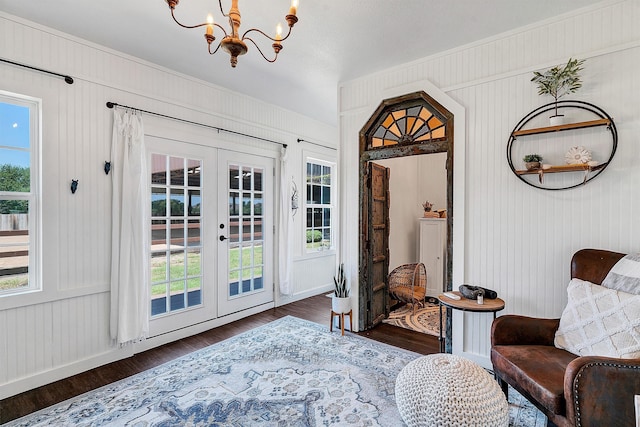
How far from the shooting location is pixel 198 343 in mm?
3277

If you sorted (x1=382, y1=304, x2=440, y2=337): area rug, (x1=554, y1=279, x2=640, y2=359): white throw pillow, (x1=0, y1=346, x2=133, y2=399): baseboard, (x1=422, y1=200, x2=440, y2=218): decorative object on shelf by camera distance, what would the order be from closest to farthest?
1. (x1=554, y1=279, x2=640, y2=359): white throw pillow
2. (x1=0, y1=346, x2=133, y2=399): baseboard
3. (x1=382, y1=304, x2=440, y2=337): area rug
4. (x1=422, y1=200, x2=440, y2=218): decorative object on shelf

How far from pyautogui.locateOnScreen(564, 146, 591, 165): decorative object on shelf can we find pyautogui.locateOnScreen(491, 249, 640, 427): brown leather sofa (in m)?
0.62

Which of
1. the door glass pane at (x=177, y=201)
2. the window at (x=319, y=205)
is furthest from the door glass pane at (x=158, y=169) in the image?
the window at (x=319, y=205)

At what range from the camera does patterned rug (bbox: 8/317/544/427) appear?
2.05 meters

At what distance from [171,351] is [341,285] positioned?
1.83 meters

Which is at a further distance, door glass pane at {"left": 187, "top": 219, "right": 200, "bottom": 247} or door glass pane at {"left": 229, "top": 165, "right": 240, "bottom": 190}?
door glass pane at {"left": 229, "top": 165, "right": 240, "bottom": 190}

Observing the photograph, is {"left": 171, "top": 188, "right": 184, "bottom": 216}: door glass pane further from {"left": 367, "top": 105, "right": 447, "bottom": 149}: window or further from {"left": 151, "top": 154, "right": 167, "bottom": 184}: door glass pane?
{"left": 367, "top": 105, "right": 447, "bottom": 149}: window

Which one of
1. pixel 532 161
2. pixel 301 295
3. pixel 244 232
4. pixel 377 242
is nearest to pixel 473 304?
pixel 532 161

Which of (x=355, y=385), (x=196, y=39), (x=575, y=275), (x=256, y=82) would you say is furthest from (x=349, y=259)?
(x=196, y=39)

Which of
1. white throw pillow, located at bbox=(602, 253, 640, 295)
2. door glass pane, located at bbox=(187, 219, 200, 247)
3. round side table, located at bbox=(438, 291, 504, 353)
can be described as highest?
door glass pane, located at bbox=(187, 219, 200, 247)

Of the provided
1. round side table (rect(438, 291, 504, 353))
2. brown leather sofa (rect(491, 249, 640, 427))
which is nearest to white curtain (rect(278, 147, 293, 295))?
round side table (rect(438, 291, 504, 353))

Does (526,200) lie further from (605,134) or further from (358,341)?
(358,341)

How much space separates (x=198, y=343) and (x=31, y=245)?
66.1 inches

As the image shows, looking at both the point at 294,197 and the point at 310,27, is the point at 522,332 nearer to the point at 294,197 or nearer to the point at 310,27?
the point at 310,27
